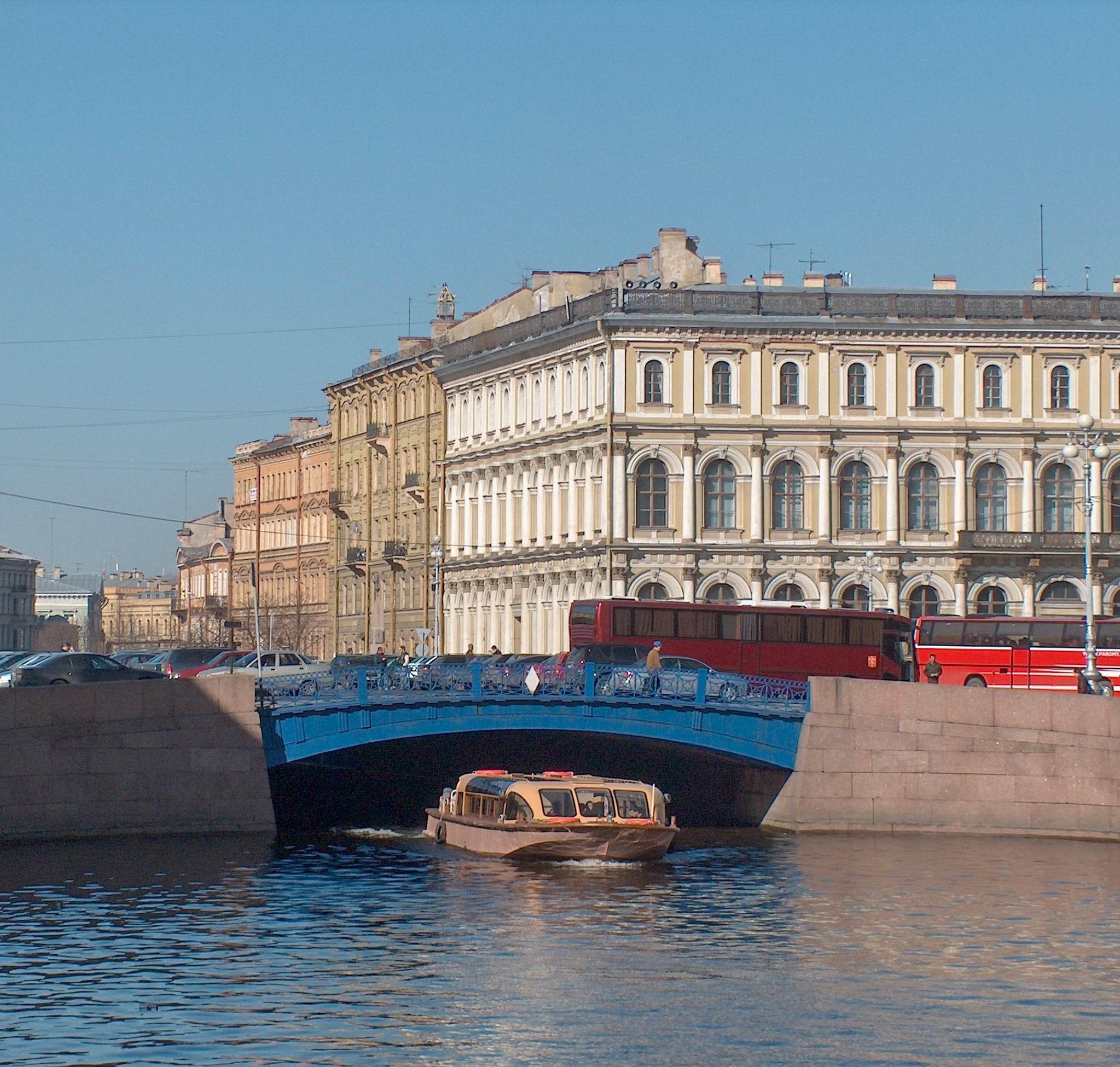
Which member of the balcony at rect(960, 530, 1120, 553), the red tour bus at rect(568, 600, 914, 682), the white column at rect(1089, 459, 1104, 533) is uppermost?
the white column at rect(1089, 459, 1104, 533)

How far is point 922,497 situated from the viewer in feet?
272

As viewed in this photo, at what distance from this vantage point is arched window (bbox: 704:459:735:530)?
82.6m

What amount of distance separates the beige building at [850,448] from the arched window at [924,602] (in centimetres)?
7

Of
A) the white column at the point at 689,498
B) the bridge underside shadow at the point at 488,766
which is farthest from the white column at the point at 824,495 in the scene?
the bridge underside shadow at the point at 488,766

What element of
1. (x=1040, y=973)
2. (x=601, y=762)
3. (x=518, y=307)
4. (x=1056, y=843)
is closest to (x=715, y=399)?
(x=518, y=307)

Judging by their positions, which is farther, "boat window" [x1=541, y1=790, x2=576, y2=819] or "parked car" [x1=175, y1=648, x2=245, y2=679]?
"parked car" [x1=175, y1=648, x2=245, y2=679]

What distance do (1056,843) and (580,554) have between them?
39135 millimetres

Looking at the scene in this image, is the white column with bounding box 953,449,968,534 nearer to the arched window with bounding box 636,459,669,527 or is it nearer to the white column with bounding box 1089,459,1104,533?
the white column with bounding box 1089,459,1104,533

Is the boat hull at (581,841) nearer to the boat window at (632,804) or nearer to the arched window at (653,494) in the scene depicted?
the boat window at (632,804)

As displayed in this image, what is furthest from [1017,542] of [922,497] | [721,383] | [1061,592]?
[721,383]

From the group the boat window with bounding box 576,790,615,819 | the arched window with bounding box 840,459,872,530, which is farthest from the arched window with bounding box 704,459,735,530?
the boat window with bounding box 576,790,615,819

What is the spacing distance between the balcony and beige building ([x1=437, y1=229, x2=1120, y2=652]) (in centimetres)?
6

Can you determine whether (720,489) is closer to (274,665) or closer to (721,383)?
(721,383)

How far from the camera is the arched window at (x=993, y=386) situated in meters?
82.8
